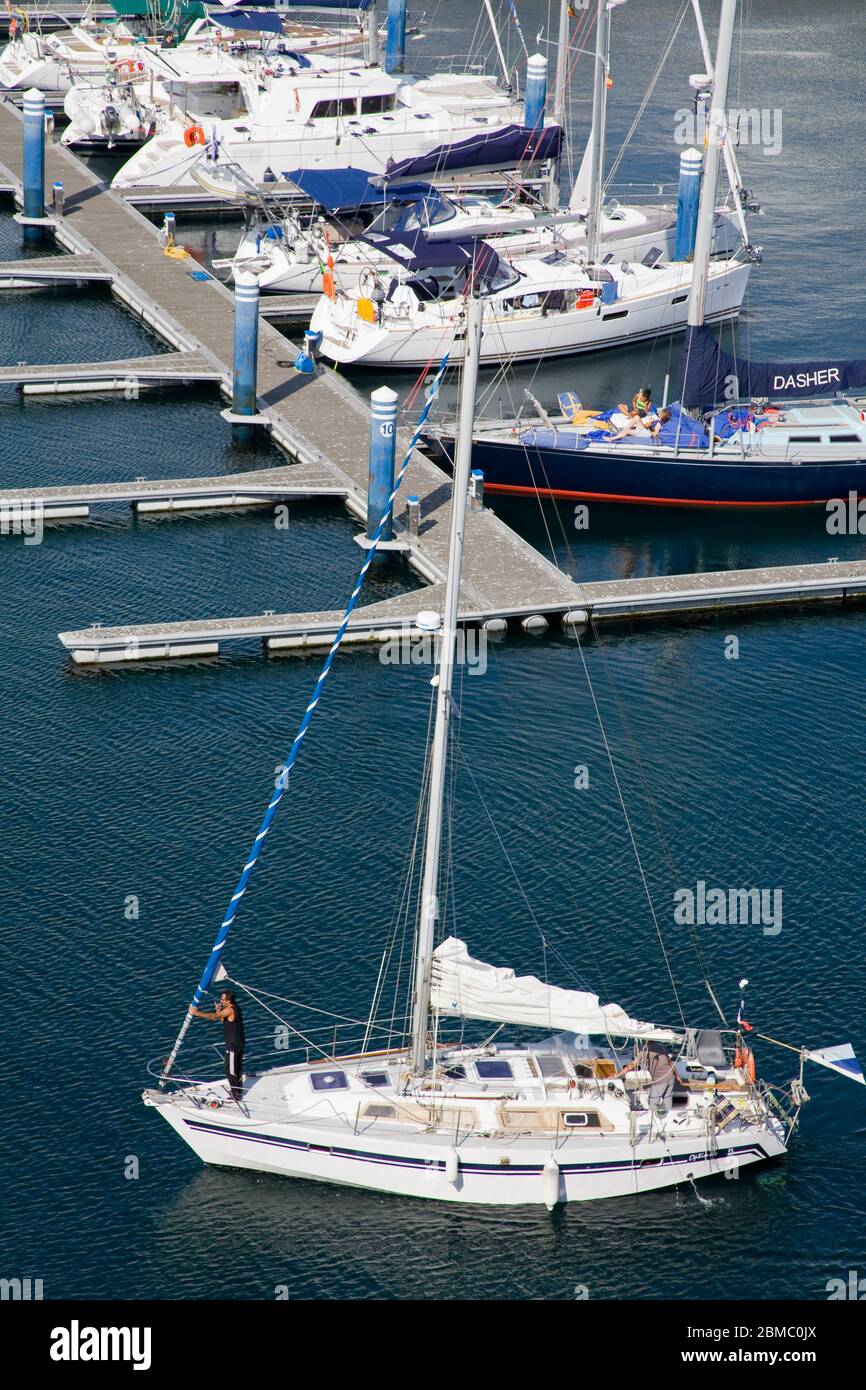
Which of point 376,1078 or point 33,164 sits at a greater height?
point 33,164

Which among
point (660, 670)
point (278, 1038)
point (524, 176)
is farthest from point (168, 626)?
point (524, 176)

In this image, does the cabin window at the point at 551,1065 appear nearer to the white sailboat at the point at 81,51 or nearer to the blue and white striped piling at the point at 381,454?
the blue and white striped piling at the point at 381,454

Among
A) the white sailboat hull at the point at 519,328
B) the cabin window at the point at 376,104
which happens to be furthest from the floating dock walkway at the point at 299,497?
the cabin window at the point at 376,104

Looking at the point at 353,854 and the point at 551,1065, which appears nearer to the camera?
the point at 551,1065

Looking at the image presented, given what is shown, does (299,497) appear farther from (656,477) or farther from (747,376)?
(747,376)

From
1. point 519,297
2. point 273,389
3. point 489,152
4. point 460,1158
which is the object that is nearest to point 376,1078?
point 460,1158
